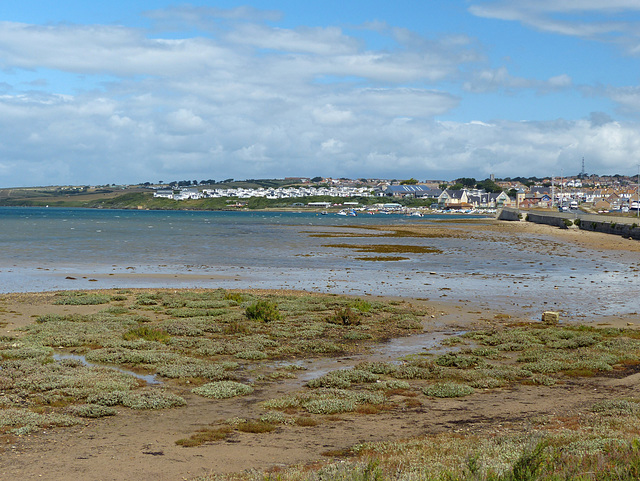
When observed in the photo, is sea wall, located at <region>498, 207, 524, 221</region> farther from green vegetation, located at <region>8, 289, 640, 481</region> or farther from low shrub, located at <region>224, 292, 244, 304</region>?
green vegetation, located at <region>8, 289, 640, 481</region>

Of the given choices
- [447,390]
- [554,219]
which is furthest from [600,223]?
[447,390]

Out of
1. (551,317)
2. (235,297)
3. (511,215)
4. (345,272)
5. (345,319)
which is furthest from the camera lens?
(511,215)

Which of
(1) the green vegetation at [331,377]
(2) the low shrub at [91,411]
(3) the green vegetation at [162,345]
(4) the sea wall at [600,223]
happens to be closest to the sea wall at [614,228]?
(4) the sea wall at [600,223]

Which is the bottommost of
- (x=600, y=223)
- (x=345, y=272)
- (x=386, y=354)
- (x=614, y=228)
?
(x=345, y=272)

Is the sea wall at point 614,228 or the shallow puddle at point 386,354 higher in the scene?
the sea wall at point 614,228

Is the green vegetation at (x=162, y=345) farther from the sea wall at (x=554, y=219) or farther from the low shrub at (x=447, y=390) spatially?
the sea wall at (x=554, y=219)

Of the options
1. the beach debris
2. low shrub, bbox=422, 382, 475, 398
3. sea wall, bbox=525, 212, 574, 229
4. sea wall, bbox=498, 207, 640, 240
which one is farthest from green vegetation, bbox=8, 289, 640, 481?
sea wall, bbox=525, 212, 574, 229

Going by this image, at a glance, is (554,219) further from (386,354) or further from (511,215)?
(386,354)

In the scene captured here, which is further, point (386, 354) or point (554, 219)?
point (554, 219)

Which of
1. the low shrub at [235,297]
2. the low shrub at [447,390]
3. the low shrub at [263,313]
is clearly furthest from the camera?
the low shrub at [235,297]

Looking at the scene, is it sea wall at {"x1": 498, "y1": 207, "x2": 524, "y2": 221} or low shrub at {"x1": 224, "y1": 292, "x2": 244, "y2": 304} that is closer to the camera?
low shrub at {"x1": 224, "y1": 292, "x2": 244, "y2": 304}

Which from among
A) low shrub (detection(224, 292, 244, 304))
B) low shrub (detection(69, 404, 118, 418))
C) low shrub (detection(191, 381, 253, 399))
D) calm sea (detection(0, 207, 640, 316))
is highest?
low shrub (detection(69, 404, 118, 418))

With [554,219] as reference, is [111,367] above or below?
below

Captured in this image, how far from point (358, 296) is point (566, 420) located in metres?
17.7
